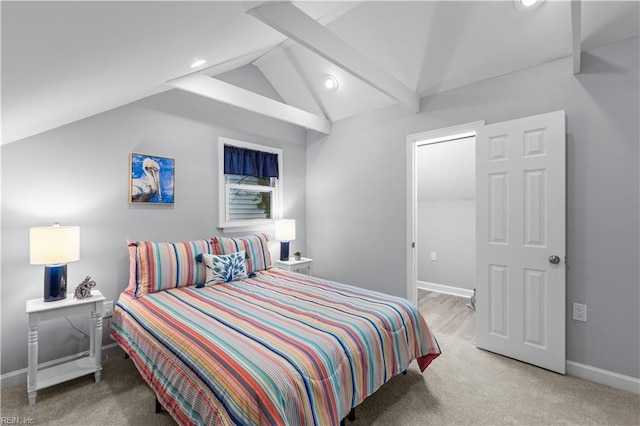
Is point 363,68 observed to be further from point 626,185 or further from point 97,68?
point 626,185

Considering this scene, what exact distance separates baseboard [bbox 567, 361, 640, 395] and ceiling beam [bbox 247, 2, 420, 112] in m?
2.73

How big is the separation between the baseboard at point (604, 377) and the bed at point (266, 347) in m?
1.17

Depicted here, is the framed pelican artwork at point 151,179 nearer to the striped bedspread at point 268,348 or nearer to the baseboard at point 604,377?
the striped bedspread at point 268,348

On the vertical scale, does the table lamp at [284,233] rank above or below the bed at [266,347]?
above

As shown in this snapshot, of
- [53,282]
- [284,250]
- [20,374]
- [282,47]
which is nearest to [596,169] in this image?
[284,250]

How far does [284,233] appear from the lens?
379cm

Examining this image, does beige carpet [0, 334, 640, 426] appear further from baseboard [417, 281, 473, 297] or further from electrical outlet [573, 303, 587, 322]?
baseboard [417, 281, 473, 297]

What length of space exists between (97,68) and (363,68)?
1912 mm

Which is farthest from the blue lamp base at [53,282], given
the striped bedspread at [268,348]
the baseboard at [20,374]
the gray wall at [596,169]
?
the gray wall at [596,169]

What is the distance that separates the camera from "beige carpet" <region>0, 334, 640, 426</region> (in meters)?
1.84

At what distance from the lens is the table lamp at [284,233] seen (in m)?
3.79

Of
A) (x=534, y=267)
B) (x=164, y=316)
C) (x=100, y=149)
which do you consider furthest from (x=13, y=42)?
(x=534, y=267)

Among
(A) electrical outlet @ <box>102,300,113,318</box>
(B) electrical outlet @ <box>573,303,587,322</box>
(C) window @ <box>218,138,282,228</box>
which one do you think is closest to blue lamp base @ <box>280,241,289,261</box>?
(C) window @ <box>218,138,282,228</box>

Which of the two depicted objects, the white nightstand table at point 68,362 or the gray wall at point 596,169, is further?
the gray wall at point 596,169
